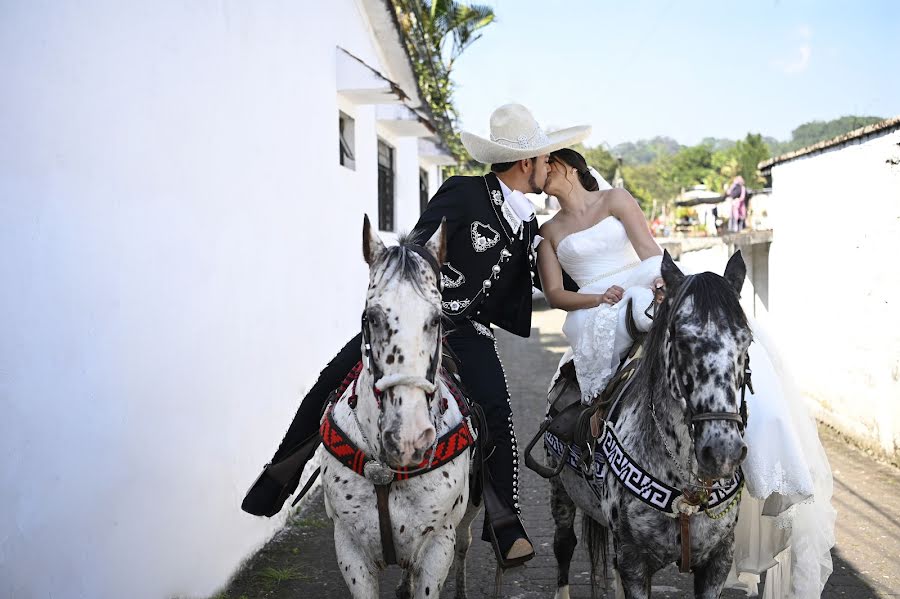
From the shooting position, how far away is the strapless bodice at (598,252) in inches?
163

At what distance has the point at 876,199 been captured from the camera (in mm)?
7805

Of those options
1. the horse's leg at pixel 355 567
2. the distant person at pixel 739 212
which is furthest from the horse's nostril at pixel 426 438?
the distant person at pixel 739 212

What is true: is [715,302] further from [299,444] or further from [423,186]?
[423,186]

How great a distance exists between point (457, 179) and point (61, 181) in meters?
1.75

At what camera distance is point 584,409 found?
160 inches

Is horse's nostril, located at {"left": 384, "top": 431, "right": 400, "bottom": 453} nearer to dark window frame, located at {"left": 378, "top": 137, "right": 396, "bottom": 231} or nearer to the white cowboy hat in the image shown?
the white cowboy hat

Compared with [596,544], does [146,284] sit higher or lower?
higher

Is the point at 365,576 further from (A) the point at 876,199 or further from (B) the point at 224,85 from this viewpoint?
(A) the point at 876,199

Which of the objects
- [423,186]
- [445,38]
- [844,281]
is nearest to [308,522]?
[844,281]

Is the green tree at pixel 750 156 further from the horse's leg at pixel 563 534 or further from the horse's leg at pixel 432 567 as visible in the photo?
the horse's leg at pixel 432 567

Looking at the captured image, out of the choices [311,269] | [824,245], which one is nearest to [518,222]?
[311,269]

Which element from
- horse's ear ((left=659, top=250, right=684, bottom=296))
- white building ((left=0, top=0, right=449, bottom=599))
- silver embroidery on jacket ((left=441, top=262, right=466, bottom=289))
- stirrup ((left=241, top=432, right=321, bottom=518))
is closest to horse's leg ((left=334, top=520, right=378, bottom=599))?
stirrup ((left=241, top=432, right=321, bottom=518))

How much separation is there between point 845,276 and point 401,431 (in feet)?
24.2

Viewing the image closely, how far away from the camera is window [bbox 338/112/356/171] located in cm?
930
